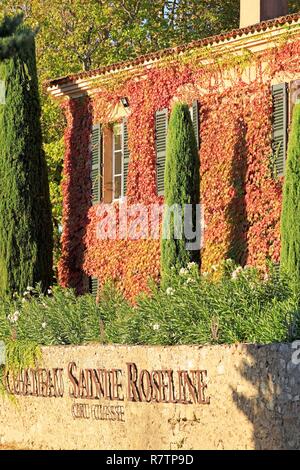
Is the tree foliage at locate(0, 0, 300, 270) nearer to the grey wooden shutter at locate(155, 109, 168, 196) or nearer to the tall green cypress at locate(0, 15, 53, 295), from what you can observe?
the tall green cypress at locate(0, 15, 53, 295)

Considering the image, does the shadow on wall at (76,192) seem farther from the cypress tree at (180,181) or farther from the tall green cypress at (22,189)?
the cypress tree at (180,181)

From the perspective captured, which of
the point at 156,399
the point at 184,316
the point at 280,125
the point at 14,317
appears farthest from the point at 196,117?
the point at 156,399

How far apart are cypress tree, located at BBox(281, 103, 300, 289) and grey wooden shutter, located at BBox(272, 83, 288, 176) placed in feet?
5.36

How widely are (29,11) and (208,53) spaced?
13.9m

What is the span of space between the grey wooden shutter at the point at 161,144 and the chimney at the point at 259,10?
7.62 feet

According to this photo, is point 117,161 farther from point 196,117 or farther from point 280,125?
point 280,125

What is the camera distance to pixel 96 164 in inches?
1045

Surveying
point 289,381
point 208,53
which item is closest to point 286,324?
point 289,381

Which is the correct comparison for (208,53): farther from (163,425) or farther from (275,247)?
(163,425)

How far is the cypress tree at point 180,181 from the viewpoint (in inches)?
896

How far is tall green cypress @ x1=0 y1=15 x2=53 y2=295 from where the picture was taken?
2512 centimetres

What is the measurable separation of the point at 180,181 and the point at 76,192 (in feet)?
15.6

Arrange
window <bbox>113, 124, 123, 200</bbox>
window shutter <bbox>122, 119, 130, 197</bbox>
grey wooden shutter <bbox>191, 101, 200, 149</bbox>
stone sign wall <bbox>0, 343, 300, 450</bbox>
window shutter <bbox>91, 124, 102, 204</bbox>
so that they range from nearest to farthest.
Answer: stone sign wall <bbox>0, 343, 300, 450</bbox> < grey wooden shutter <bbox>191, 101, 200, 149</bbox> < window shutter <bbox>122, 119, 130, 197</bbox> < window <bbox>113, 124, 123, 200</bbox> < window shutter <bbox>91, 124, 102, 204</bbox>

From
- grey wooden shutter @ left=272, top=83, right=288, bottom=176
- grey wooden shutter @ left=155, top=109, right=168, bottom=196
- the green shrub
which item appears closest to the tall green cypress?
grey wooden shutter @ left=155, top=109, right=168, bottom=196
